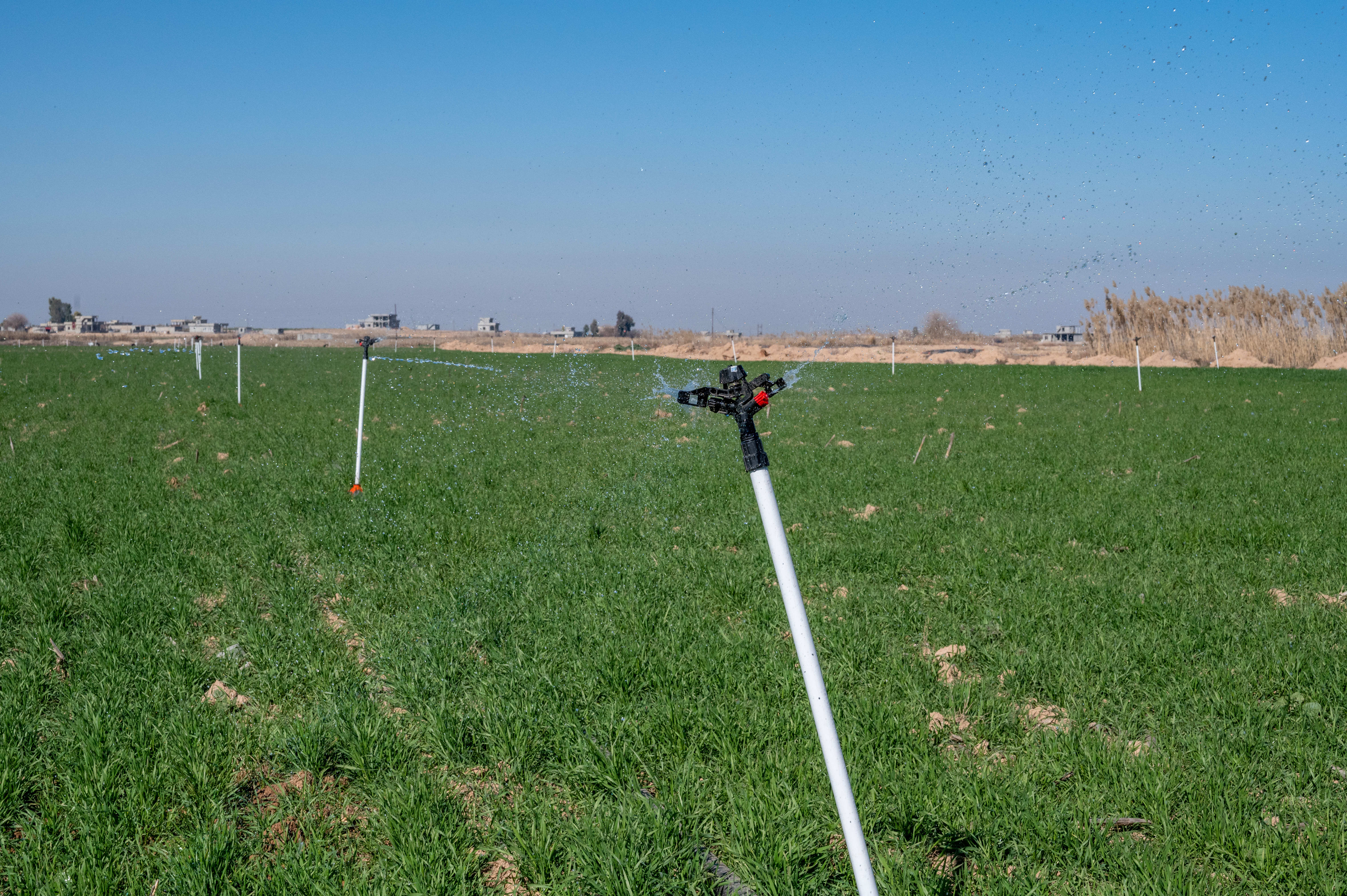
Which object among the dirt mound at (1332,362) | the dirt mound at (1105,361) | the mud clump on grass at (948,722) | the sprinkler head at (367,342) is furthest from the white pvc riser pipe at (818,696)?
the dirt mound at (1332,362)

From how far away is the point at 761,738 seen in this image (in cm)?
361

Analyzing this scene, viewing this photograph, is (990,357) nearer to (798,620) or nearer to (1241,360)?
(1241,360)

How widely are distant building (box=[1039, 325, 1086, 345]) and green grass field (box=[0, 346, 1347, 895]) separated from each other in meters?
43.2

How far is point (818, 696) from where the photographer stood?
1926 millimetres

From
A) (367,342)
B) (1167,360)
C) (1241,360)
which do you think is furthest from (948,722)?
(1167,360)

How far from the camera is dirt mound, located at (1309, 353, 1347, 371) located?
121ft

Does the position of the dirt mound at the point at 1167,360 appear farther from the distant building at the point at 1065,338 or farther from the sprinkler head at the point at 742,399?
the sprinkler head at the point at 742,399

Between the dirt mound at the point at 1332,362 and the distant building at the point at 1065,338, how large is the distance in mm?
10655

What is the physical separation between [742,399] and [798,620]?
566 mm

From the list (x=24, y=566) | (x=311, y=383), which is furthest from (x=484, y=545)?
(x=311, y=383)

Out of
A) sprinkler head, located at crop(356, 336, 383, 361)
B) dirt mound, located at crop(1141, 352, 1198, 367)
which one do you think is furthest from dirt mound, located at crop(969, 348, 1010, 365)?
sprinkler head, located at crop(356, 336, 383, 361)

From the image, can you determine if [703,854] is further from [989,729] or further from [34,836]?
[34,836]

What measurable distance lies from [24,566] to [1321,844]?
778 cm

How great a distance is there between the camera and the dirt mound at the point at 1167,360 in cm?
4094
